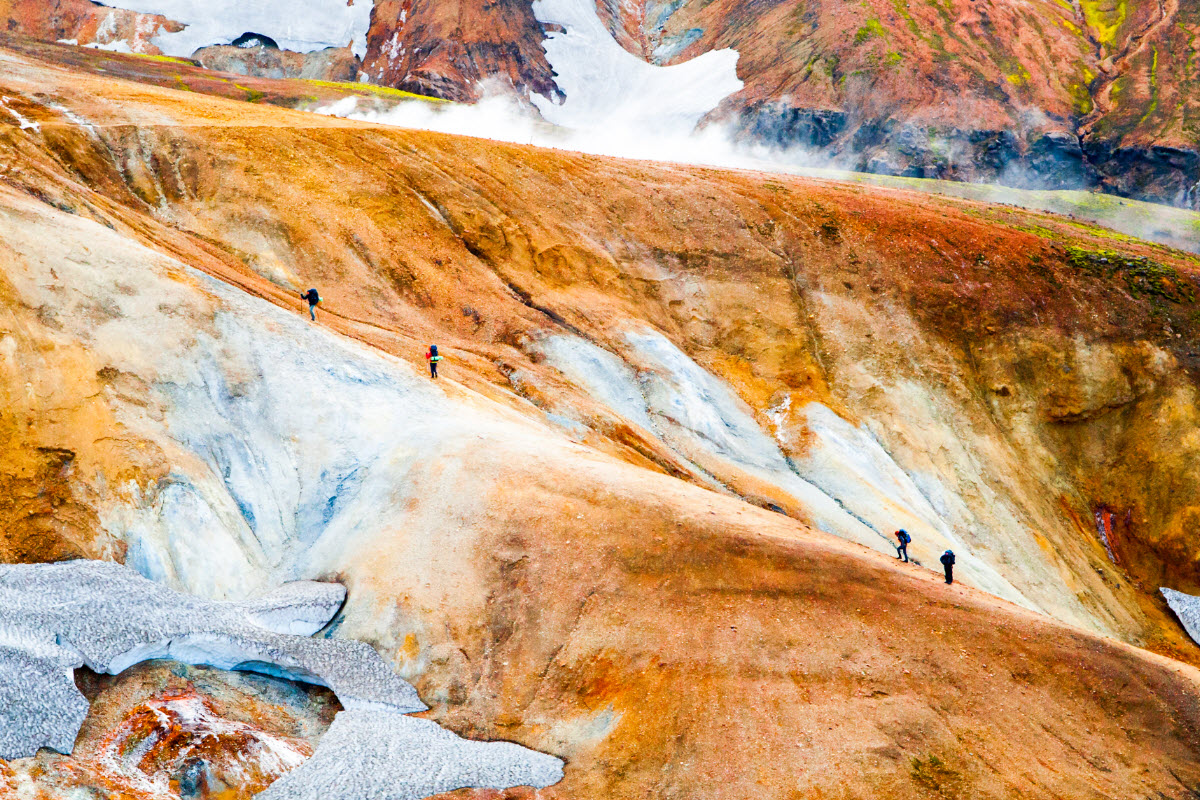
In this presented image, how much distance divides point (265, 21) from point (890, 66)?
220 feet

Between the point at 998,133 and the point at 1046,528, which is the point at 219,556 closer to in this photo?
the point at 1046,528

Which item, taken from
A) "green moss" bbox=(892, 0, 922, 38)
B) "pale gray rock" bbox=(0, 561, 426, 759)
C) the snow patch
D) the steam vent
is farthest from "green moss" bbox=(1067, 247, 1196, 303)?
"green moss" bbox=(892, 0, 922, 38)

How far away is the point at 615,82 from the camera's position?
98.2m

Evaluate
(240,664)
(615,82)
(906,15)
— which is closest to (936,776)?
(240,664)

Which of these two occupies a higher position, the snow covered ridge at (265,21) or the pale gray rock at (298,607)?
the snow covered ridge at (265,21)

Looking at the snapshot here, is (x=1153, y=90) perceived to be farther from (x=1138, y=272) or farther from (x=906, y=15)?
(x=1138, y=272)

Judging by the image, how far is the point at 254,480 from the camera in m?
25.1

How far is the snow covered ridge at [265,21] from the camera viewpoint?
304ft

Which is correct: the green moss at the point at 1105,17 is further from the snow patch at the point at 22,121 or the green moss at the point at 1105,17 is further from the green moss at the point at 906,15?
the snow patch at the point at 22,121

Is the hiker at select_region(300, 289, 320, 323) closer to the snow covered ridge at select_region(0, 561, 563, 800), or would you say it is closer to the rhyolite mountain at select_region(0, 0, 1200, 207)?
the snow covered ridge at select_region(0, 561, 563, 800)

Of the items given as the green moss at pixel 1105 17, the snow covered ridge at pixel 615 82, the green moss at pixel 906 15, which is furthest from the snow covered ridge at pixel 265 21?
the green moss at pixel 1105 17

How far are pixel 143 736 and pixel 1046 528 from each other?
38020 mm

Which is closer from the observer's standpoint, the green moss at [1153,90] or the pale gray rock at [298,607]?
the pale gray rock at [298,607]

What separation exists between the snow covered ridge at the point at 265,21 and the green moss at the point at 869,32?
178ft
